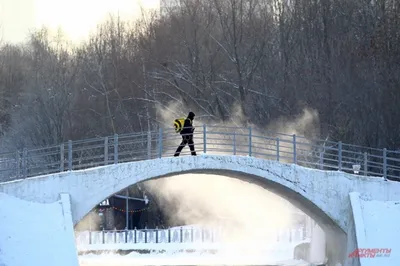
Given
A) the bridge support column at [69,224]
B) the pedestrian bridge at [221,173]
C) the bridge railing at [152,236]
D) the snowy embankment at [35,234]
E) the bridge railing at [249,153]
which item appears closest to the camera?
the snowy embankment at [35,234]

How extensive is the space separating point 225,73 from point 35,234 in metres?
28.6

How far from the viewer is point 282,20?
5194 centimetres

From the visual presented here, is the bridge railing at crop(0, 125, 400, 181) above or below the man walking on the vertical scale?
below

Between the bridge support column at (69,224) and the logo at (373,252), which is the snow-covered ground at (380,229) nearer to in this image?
the logo at (373,252)

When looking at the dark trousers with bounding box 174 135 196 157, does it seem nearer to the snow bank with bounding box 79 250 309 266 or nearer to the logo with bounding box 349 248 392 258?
the logo with bounding box 349 248 392 258

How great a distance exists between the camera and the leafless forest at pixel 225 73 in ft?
139

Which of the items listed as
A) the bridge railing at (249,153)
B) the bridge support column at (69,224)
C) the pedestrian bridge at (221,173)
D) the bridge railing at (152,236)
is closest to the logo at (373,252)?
the pedestrian bridge at (221,173)

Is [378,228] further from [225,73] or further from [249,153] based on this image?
[225,73]

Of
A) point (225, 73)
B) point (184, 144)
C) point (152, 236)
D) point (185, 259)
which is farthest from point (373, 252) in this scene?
point (225, 73)

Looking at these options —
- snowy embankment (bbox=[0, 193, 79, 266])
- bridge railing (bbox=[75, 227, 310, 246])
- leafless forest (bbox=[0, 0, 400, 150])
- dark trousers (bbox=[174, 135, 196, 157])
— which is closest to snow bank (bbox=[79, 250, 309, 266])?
bridge railing (bbox=[75, 227, 310, 246])

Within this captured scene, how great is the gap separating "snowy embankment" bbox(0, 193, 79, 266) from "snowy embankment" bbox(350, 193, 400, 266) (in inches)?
305

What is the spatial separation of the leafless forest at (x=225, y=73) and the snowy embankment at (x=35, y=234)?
55.5 ft

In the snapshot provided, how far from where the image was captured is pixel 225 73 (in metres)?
52.6

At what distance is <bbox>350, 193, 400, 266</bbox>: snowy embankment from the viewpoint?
90.6 ft
